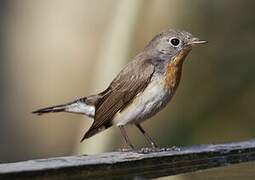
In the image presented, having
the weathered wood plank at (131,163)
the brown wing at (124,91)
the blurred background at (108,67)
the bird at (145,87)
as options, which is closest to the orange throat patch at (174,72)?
the bird at (145,87)

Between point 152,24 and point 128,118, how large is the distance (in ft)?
15.8

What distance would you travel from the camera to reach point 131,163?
13.3 feet

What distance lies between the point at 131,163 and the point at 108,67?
428cm

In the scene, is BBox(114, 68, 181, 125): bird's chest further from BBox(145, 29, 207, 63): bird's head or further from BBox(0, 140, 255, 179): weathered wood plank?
BBox(0, 140, 255, 179): weathered wood plank

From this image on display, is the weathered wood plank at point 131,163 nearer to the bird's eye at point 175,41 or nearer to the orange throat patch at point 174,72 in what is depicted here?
the orange throat patch at point 174,72

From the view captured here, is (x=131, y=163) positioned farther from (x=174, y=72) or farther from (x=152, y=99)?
(x=174, y=72)

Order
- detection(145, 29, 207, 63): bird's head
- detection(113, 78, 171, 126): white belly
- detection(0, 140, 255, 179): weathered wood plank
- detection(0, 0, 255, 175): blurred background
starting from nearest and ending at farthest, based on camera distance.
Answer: detection(0, 140, 255, 179): weathered wood plank
detection(113, 78, 171, 126): white belly
detection(145, 29, 207, 63): bird's head
detection(0, 0, 255, 175): blurred background

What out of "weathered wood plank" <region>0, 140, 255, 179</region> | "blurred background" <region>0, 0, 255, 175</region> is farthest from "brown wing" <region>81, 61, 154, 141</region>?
"blurred background" <region>0, 0, 255, 175</region>

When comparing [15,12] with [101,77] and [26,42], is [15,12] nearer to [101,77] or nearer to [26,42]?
[26,42]

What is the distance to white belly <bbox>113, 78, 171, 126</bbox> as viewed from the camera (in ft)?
18.3

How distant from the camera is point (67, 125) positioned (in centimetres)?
1212

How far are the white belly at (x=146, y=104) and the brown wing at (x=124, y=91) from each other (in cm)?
4

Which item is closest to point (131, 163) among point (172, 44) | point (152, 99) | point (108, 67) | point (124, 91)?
point (152, 99)

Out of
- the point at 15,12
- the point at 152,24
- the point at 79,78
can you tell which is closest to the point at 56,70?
the point at 79,78
